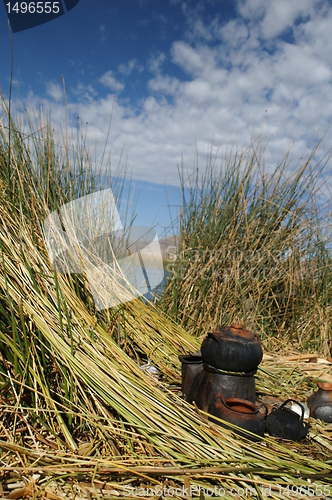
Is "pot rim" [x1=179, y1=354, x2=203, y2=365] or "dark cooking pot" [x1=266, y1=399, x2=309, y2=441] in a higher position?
"pot rim" [x1=179, y1=354, x2=203, y2=365]

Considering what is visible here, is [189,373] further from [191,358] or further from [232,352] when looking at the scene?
[232,352]

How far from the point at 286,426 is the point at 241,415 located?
0.85 ft

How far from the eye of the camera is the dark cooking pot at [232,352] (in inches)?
70.4

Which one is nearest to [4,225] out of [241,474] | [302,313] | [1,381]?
[1,381]

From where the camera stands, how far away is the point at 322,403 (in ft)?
6.79

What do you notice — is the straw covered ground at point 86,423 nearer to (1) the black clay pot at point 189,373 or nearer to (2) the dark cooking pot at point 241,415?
(2) the dark cooking pot at point 241,415

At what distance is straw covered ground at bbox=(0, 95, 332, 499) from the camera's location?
44.9 inches

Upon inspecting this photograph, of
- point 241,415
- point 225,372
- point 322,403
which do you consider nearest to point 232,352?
point 225,372

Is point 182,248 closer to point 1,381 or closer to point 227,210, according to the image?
point 227,210

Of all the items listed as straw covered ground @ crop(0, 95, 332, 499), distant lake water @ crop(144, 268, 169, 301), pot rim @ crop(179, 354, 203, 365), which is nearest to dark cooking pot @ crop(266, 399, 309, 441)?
straw covered ground @ crop(0, 95, 332, 499)

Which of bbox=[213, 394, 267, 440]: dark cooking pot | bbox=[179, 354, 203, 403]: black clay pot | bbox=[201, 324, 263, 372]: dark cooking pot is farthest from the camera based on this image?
bbox=[179, 354, 203, 403]: black clay pot

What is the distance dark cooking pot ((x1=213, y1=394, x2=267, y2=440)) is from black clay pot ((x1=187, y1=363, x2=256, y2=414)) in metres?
0.06

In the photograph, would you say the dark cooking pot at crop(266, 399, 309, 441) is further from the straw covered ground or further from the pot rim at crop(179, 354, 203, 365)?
the pot rim at crop(179, 354, 203, 365)

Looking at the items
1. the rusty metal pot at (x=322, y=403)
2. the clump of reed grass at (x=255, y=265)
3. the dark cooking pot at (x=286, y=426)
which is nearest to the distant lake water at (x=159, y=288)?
the clump of reed grass at (x=255, y=265)
